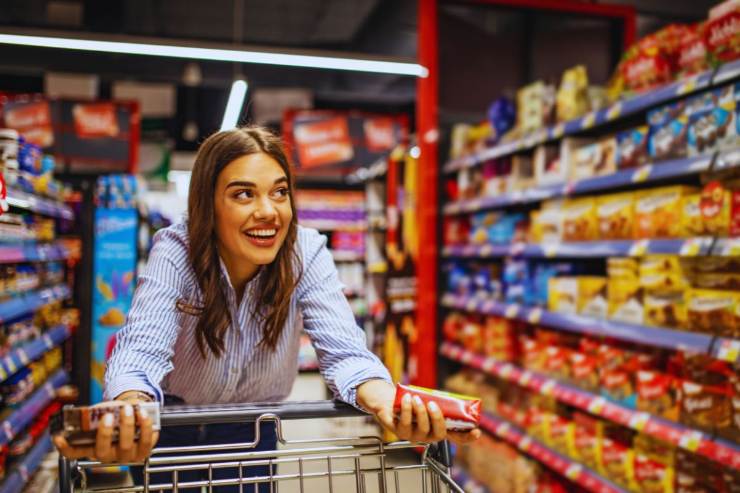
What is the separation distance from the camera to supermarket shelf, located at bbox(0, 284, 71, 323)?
3.40 meters

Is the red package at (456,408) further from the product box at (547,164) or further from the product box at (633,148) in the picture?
the product box at (547,164)

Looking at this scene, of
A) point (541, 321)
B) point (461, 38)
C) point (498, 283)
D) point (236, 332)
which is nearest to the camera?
point (236, 332)

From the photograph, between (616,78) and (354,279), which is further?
(354,279)

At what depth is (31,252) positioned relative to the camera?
3941 millimetres

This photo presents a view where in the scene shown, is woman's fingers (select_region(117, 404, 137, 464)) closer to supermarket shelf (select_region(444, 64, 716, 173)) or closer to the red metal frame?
supermarket shelf (select_region(444, 64, 716, 173))

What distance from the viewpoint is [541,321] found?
3830 millimetres

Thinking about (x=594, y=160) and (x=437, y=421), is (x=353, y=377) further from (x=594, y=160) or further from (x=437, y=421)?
(x=594, y=160)

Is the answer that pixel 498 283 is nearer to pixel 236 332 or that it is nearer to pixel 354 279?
pixel 236 332

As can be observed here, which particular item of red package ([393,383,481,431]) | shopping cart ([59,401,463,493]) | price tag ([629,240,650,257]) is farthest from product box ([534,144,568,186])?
red package ([393,383,481,431])

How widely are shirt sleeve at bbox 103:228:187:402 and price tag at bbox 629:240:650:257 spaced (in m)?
2.10

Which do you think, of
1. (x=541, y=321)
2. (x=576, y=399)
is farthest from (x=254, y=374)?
(x=541, y=321)

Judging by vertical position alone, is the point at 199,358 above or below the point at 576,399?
above

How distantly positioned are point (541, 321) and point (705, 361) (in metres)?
1.14

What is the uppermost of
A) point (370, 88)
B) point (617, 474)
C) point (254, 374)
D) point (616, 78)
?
point (370, 88)
